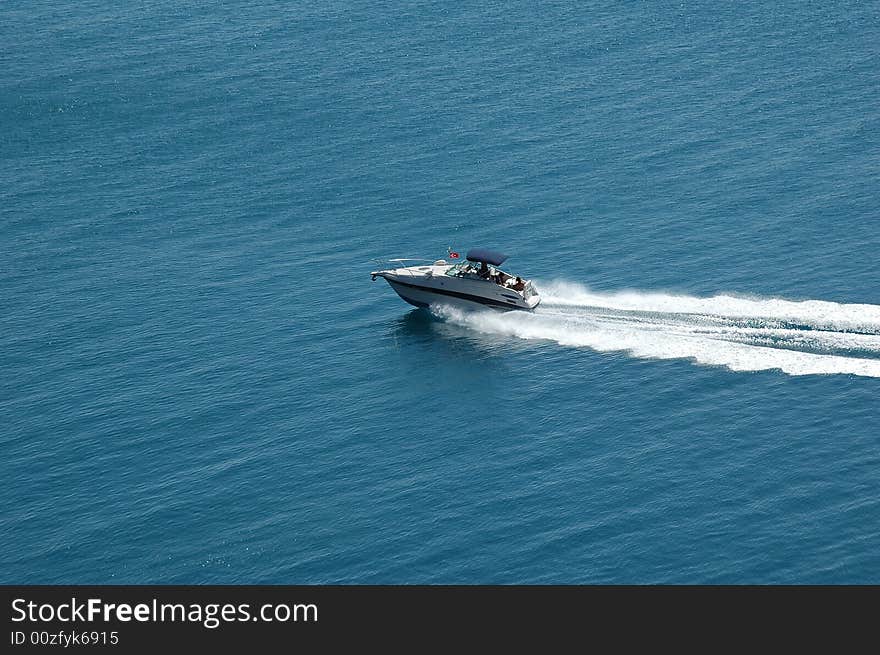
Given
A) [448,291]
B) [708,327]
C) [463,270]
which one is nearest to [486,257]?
[463,270]

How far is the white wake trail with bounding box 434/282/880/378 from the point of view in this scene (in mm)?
100062

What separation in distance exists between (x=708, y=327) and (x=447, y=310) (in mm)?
24626

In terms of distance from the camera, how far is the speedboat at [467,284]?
370ft

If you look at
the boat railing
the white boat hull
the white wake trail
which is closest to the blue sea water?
the white wake trail

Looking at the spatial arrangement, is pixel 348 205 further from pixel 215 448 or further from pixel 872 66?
pixel 872 66

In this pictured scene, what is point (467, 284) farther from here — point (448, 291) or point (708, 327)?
point (708, 327)

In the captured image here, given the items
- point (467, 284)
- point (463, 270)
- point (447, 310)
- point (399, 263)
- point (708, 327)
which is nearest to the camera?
point (708, 327)

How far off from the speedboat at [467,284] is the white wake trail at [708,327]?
1.26 meters

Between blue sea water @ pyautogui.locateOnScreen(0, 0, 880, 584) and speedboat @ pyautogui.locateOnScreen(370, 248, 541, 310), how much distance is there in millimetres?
1837

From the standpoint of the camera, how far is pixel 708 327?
106 m

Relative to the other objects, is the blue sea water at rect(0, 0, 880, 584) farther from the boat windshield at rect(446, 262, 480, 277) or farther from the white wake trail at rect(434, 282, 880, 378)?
the boat windshield at rect(446, 262, 480, 277)

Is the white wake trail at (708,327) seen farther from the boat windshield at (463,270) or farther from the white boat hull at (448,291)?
the boat windshield at (463,270)
